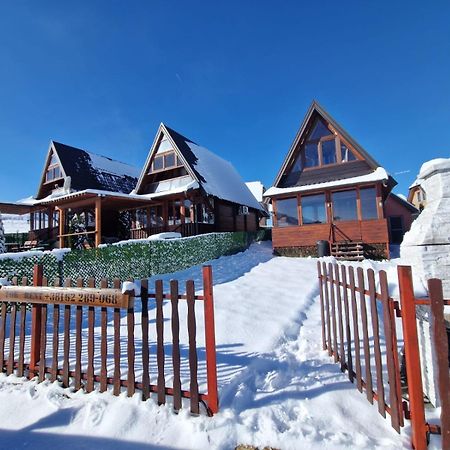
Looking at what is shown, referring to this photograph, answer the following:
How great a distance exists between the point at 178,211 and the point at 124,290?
16.4 m

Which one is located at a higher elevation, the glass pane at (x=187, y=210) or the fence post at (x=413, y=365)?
the glass pane at (x=187, y=210)

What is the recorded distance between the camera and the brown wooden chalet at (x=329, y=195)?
13164 millimetres

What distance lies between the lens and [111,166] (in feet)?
81.1

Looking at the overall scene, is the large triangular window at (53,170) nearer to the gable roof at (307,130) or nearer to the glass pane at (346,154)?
the gable roof at (307,130)

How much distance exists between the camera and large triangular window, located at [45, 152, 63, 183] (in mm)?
21094

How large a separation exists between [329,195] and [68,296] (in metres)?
13.2

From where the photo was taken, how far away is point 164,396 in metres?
2.76

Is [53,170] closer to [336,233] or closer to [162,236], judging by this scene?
[162,236]

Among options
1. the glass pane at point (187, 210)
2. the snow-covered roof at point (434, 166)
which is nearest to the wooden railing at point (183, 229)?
the glass pane at point (187, 210)

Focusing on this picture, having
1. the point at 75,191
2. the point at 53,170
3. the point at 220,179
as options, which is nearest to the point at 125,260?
the point at 220,179

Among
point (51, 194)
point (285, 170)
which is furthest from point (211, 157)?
point (51, 194)

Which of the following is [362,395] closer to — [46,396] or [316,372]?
[316,372]

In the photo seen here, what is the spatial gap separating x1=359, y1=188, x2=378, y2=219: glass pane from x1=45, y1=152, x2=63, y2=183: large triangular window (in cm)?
2028

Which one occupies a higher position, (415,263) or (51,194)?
(51,194)
